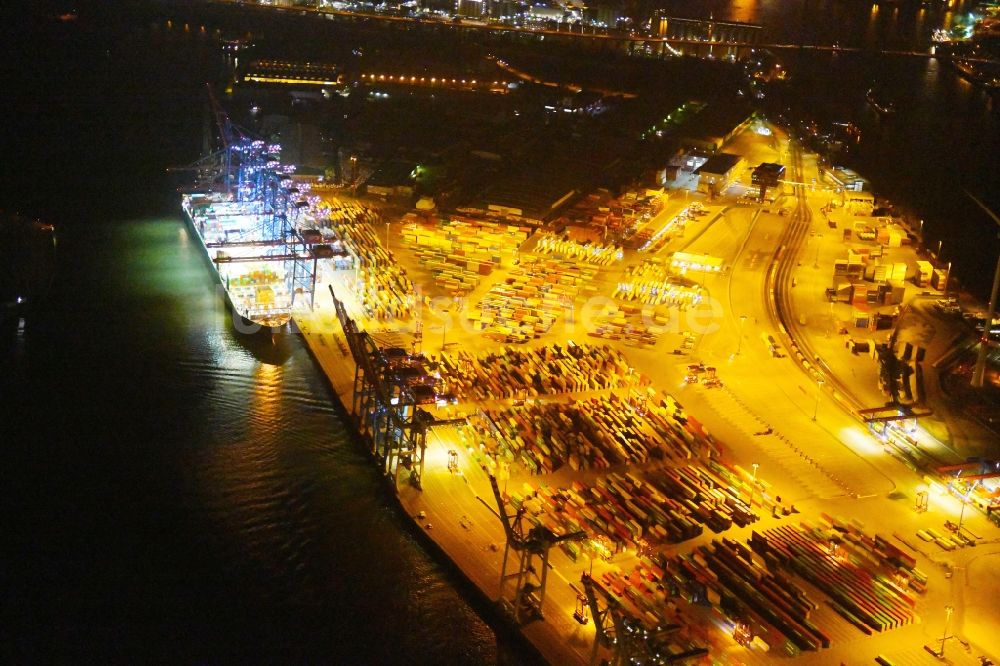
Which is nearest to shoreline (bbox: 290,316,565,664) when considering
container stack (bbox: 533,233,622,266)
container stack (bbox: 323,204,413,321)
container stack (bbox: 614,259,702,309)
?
container stack (bbox: 323,204,413,321)

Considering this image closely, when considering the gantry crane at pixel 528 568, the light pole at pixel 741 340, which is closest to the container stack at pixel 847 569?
the gantry crane at pixel 528 568

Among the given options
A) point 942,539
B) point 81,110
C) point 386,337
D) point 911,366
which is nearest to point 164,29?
point 81,110

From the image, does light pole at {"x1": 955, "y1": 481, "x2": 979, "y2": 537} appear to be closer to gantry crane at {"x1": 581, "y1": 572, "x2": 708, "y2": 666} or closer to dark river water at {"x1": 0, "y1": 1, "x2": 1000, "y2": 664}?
gantry crane at {"x1": 581, "y1": 572, "x2": 708, "y2": 666}

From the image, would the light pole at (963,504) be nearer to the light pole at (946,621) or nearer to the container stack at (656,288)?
the light pole at (946,621)

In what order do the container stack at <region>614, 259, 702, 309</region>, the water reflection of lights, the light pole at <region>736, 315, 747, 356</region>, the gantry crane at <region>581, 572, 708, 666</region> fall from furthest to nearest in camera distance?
1. the container stack at <region>614, 259, 702, 309</region>
2. the light pole at <region>736, 315, 747, 356</region>
3. the water reflection of lights
4. the gantry crane at <region>581, 572, 708, 666</region>

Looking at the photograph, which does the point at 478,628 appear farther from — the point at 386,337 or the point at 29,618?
the point at 386,337

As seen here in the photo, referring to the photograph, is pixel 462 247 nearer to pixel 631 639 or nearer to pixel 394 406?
pixel 394 406
